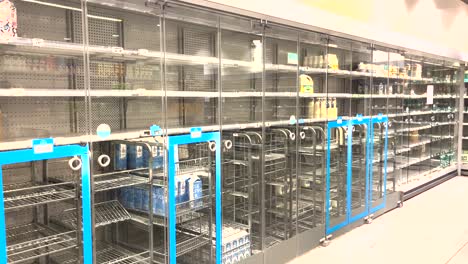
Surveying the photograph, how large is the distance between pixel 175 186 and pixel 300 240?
1758mm

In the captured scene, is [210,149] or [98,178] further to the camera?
[210,149]

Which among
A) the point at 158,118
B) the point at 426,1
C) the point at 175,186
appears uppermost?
the point at 426,1

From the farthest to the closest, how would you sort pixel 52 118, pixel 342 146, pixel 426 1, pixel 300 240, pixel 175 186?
pixel 426 1 → pixel 342 146 → pixel 300 240 → pixel 175 186 → pixel 52 118

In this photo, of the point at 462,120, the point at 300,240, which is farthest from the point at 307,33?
the point at 462,120

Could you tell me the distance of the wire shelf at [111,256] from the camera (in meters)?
2.81

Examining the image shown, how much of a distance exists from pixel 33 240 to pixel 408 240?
4021mm

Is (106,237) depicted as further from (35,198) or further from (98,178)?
(35,198)

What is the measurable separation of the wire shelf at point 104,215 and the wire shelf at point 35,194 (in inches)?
6.5

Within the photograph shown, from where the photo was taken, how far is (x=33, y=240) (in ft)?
8.05

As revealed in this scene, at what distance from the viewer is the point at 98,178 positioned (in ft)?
9.49

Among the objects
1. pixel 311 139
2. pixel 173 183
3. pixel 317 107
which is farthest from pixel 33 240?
pixel 317 107

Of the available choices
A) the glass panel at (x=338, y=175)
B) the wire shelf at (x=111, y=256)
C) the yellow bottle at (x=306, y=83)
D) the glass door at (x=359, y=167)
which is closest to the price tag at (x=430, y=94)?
the glass door at (x=359, y=167)

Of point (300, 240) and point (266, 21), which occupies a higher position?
point (266, 21)

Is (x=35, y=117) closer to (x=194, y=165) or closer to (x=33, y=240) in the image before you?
(x=33, y=240)
